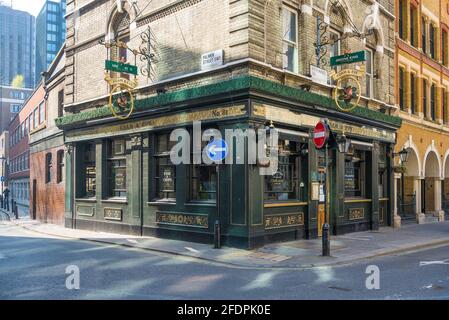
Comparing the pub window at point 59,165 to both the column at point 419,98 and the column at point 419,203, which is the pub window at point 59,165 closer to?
the column at point 419,203

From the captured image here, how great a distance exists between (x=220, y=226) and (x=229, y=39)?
5.63 m

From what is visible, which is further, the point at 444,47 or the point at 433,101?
the point at 444,47

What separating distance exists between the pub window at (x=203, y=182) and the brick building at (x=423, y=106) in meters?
10.5

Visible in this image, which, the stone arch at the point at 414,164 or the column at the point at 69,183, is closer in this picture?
the column at the point at 69,183

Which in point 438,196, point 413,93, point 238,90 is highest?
point 413,93

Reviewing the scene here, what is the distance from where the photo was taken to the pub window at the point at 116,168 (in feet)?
59.1

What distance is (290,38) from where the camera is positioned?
1544cm

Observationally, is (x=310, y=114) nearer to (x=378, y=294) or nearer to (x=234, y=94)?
(x=234, y=94)

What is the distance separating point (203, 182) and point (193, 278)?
18.7 feet

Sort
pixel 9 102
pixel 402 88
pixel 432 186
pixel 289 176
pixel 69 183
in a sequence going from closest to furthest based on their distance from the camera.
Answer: pixel 289 176 < pixel 69 183 < pixel 402 88 < pixel 432 186 < pixel 9 102

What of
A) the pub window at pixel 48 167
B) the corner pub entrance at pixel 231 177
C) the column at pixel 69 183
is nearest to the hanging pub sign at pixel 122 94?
the corner pub entrance at pixel 231 177

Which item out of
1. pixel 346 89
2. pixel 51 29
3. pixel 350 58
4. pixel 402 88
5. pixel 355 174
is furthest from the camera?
pixel 51 29

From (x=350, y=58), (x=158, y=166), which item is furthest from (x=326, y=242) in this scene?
(x=158, y=166)

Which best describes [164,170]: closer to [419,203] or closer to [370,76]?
[370,76]
